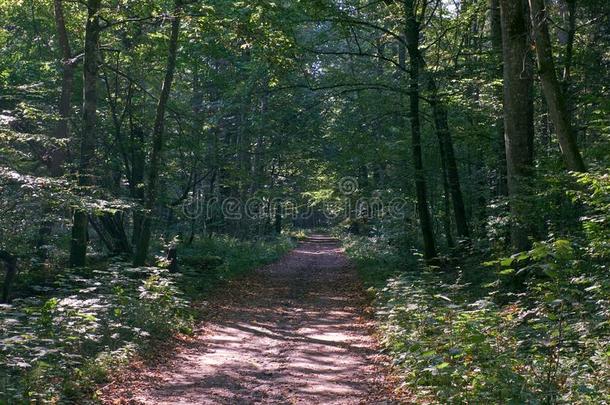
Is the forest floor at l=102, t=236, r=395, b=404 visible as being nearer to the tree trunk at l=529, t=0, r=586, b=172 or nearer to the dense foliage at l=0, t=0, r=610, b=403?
the dense foliage at l=0, t=0, r=610, b=403

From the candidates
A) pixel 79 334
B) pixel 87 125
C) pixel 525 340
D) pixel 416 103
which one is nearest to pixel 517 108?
pixel 525 340

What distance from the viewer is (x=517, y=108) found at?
923 cm

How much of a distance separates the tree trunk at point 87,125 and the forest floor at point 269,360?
11.2ft

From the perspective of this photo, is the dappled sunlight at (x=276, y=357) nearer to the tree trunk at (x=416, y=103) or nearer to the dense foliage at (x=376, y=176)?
the dense foliage at (x=376, y=176)

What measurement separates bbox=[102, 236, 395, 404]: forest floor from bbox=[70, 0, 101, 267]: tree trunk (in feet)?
11.2

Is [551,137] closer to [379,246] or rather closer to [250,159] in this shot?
[379,246]

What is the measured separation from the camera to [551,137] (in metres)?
16.0

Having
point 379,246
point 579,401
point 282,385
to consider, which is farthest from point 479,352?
point 379,246

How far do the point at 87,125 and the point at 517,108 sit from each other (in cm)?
973

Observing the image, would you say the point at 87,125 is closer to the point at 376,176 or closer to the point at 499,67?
the point at 499,67

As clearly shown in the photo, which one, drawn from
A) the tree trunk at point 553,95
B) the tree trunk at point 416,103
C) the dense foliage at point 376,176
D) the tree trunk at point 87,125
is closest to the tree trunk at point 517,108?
the dense foliage at point 376,176

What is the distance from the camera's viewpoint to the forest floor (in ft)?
22.5

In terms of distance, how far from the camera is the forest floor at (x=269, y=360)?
685 cm

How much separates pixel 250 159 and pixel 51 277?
658 inches
